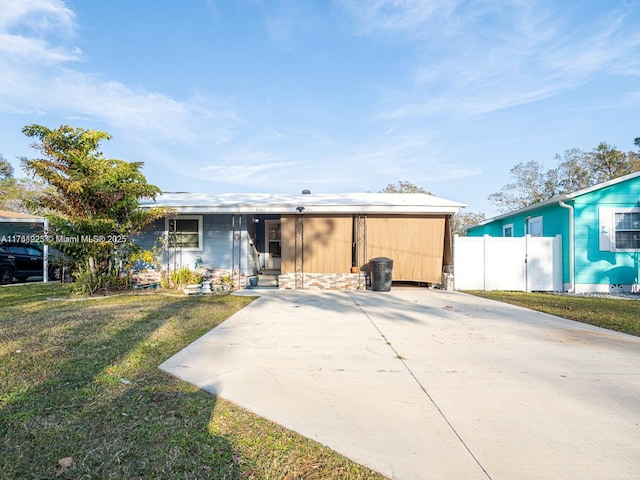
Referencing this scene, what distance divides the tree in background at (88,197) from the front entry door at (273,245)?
472 centimetres

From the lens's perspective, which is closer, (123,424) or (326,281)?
(123,424)

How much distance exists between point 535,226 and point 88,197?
14956 mm

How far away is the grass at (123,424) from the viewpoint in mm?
1902

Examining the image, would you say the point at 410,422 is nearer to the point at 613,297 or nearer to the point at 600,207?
the point at 613,297

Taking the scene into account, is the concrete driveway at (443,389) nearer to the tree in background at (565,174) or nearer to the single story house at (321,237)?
the single story house at (321,237)

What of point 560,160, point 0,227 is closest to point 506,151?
point 560,160

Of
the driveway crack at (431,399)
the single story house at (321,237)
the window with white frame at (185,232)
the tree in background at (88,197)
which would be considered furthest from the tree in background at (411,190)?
Result: the driveway crack at (431,399)

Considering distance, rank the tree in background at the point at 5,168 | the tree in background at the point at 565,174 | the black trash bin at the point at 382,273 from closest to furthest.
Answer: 1. the black trash bin at the point at 382,273
2. the tree in background at the point at 565,174
3. the tree in background at the point at 5,168

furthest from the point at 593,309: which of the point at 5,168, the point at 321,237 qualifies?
the point at 5,168

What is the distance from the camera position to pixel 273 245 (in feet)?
43.9

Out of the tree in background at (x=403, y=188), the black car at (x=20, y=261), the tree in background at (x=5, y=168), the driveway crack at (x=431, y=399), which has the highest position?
the tree in background at (x=5, y=168)

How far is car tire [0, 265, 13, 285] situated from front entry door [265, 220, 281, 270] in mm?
9148

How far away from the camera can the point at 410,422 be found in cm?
249

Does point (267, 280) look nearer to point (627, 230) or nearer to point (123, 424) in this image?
point (123, 424)
